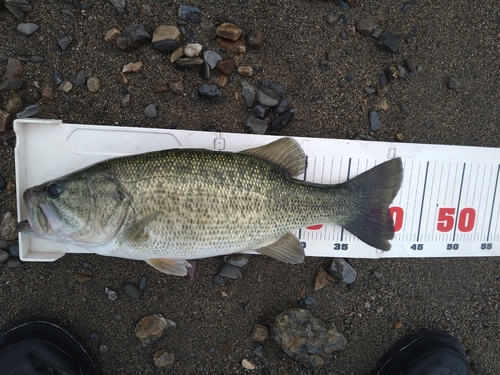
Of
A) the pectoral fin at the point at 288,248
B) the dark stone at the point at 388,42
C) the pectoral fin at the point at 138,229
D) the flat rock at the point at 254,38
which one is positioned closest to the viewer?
the pectoral fin at the point at 138,229

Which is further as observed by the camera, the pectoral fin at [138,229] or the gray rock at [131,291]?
the gray rock at [131,291]

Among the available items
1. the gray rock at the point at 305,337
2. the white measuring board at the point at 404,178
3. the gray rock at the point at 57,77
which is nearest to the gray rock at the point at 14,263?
the white measuring board at the point at 404,178

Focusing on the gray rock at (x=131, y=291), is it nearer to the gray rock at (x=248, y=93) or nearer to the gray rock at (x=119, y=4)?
the gray rock at (x=248, y=93)

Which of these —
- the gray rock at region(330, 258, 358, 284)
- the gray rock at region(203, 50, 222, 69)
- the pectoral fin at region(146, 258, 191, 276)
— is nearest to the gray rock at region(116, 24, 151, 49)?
the gray rock at region(203, 50, 222, 69)

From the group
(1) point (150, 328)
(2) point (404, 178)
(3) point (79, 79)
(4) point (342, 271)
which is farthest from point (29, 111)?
(2) point (404, 178)

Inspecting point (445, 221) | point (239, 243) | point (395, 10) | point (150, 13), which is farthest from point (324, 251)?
point (150, 13)

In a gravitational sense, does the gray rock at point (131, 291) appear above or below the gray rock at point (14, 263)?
below
